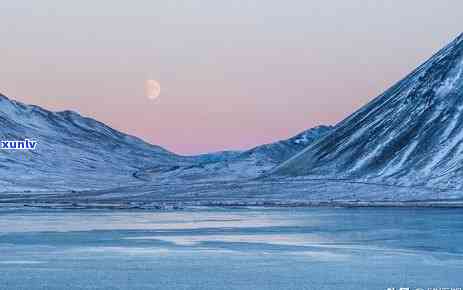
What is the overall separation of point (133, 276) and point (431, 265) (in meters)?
13.1

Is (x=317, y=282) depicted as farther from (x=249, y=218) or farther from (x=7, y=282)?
(x=249, y=218)

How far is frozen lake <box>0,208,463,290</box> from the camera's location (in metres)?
40.0

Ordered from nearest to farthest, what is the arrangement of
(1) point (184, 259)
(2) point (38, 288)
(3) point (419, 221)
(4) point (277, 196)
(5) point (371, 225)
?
1. (2) point (38, 288)
2. (1) point (184, 259)
3. (5) point (371, 225)
4. (3) point (419, 221)
5. (4) point (277, 196)

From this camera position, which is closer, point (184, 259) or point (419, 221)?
point (184, 259)

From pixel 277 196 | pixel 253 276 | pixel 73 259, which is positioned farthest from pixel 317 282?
pixel 277 196

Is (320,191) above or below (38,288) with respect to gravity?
above

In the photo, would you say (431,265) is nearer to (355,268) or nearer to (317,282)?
(355,268)

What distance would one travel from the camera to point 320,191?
18125cm

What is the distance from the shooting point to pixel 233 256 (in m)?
50.6

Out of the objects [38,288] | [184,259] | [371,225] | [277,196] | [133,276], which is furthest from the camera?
[277,196]

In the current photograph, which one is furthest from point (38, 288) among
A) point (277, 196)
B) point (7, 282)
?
point (277, 196)

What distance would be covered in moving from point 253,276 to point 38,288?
8.78 metres

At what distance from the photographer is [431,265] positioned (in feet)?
148

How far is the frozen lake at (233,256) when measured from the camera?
131ft
